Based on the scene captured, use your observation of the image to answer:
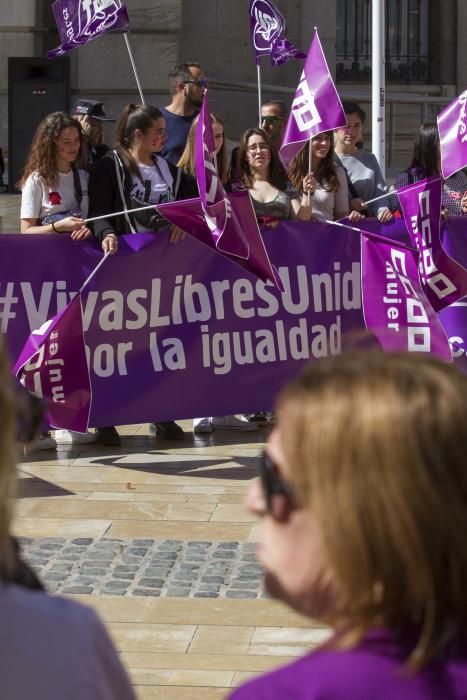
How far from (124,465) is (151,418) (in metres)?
0.40

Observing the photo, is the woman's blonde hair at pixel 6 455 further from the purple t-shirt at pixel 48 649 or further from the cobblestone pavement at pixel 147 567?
the cobblestone pavement at pixel 147 567

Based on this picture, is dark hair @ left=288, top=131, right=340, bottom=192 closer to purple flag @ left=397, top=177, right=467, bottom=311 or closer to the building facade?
purple flag @ left=397, top=177, right=467, bottom=311

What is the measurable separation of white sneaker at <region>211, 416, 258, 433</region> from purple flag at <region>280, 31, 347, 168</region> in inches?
65.2

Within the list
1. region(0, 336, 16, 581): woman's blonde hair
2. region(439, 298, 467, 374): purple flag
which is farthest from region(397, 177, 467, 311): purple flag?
region(0, 336, 16, 581): woman's blonde hair

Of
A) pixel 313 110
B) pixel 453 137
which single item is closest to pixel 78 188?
pixel 313 110

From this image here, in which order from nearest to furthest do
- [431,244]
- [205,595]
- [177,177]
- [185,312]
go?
[205,595], [185,312], [177,177], [431,244]

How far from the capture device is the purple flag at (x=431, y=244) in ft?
26.9

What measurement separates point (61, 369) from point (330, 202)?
7.75ft

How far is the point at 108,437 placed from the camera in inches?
323

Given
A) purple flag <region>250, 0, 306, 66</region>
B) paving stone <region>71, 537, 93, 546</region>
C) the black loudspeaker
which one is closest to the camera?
paving stone <region>71, 537, 93, 546</region>

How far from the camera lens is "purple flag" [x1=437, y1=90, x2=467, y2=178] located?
8445 mm

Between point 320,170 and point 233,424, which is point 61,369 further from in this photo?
point 320,170

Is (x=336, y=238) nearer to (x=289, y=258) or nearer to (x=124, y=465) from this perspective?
(x=289, y=258)

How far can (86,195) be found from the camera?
8086 mm
